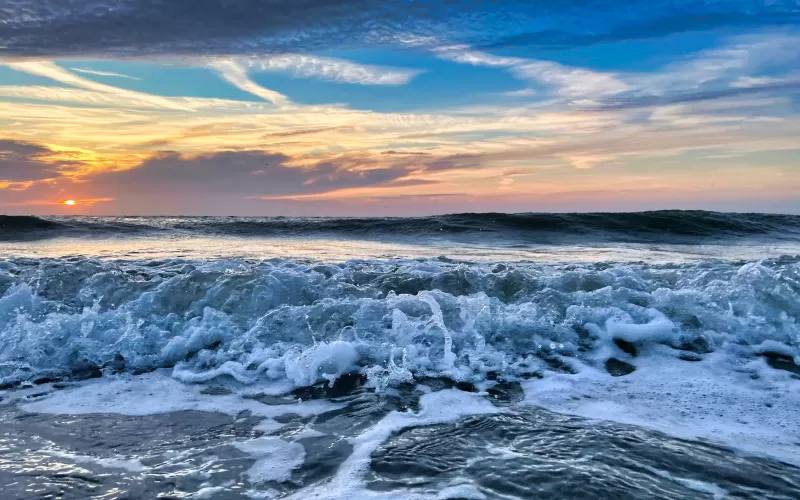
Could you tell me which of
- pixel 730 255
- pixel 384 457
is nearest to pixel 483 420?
pixel 384 457

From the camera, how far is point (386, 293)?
5969 millimetres

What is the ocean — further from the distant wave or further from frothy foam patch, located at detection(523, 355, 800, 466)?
the distant wave

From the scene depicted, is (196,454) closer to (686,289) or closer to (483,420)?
(483,420)

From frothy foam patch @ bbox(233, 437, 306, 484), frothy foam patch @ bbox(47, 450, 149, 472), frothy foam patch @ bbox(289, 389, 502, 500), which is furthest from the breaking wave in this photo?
frothy foam patch @ bbox(47, 450, 149, 472)

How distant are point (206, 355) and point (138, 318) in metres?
1.12

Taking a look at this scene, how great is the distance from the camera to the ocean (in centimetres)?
260

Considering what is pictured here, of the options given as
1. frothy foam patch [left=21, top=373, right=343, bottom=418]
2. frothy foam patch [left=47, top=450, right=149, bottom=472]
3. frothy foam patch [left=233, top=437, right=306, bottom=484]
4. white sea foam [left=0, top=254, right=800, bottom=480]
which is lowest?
frothy foam patch [left=233, top=437, right=306, bottom=484]

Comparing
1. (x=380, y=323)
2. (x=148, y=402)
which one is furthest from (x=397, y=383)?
(x=148, y=402)

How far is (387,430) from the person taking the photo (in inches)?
123

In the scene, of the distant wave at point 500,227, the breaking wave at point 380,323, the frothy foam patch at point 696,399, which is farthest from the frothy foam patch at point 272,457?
the distant wave at point 500,227

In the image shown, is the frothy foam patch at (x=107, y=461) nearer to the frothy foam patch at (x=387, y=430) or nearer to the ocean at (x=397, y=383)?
the ocean at (x=397, y=383)

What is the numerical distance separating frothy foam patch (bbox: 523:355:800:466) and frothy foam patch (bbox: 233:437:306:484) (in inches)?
61.3

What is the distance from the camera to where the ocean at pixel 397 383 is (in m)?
2.60

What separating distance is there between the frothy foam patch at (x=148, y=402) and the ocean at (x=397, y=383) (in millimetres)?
19
